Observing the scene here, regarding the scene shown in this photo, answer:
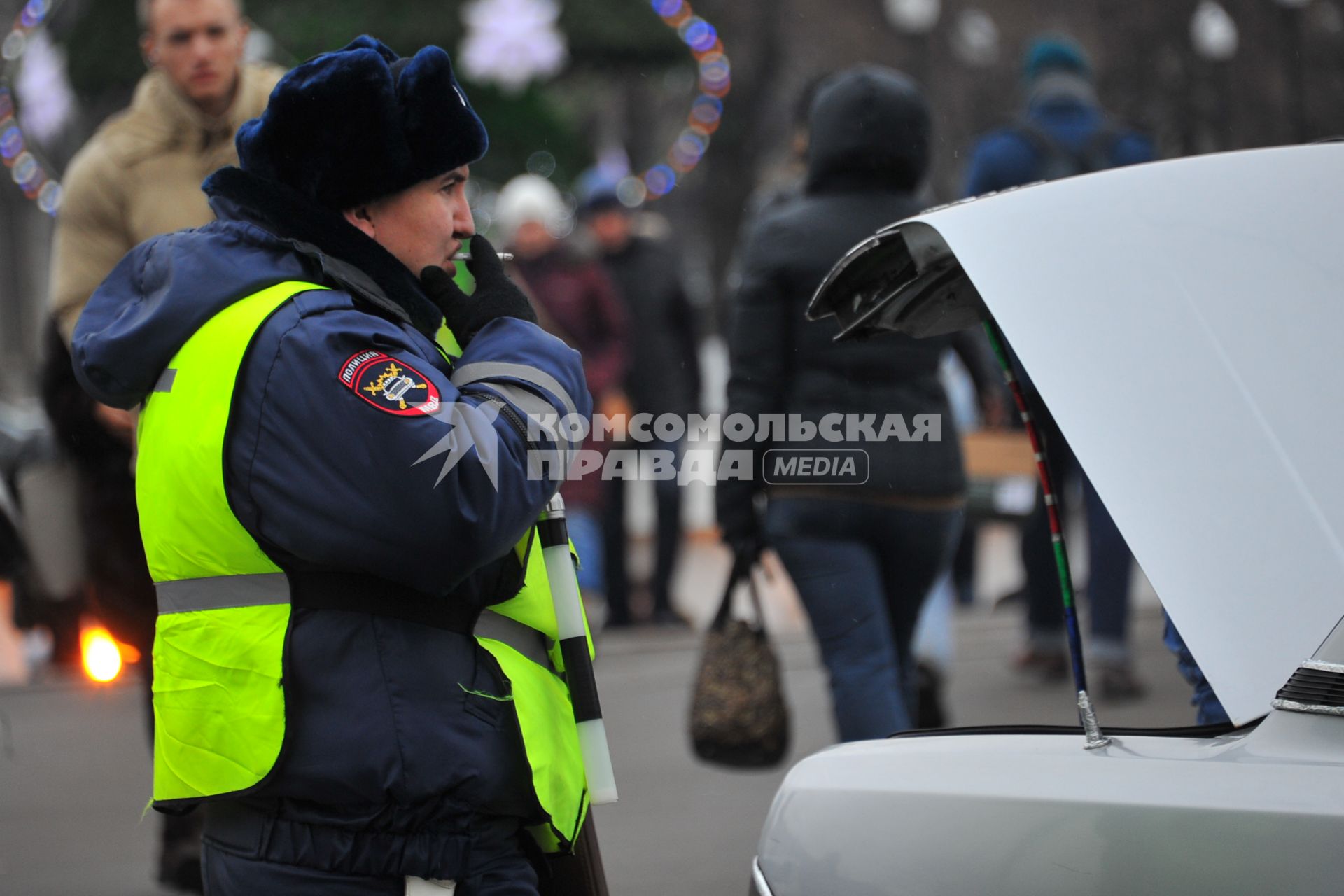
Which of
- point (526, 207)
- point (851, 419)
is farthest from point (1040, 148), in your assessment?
point (526, 207)

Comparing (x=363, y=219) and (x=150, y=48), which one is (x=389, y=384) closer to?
(x=363, y=219)

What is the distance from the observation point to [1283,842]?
1557 mm

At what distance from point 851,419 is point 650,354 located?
396 centimetres

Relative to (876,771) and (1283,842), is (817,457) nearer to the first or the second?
(876,771)

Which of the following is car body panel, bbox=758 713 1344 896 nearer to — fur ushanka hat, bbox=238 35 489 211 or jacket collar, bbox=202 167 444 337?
jacket collar, bbox=202 167 444 337

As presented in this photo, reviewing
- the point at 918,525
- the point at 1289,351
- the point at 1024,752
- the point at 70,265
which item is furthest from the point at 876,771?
the point at 70,265

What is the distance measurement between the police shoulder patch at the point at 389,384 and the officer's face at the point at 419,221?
0.25 metres

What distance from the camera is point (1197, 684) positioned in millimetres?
1847

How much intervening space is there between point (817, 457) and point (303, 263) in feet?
6.49

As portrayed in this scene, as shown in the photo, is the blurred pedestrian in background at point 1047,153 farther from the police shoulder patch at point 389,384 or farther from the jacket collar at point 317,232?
the police shoulder patch at point 389,384

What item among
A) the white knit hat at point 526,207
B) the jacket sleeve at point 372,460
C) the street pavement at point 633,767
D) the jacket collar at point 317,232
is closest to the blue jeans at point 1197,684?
the street pavement at point 633,767

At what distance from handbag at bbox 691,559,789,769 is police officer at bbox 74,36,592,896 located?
163 centimetres

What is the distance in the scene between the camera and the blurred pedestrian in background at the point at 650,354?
751cm

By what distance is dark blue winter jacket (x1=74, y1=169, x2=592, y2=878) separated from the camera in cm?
194
